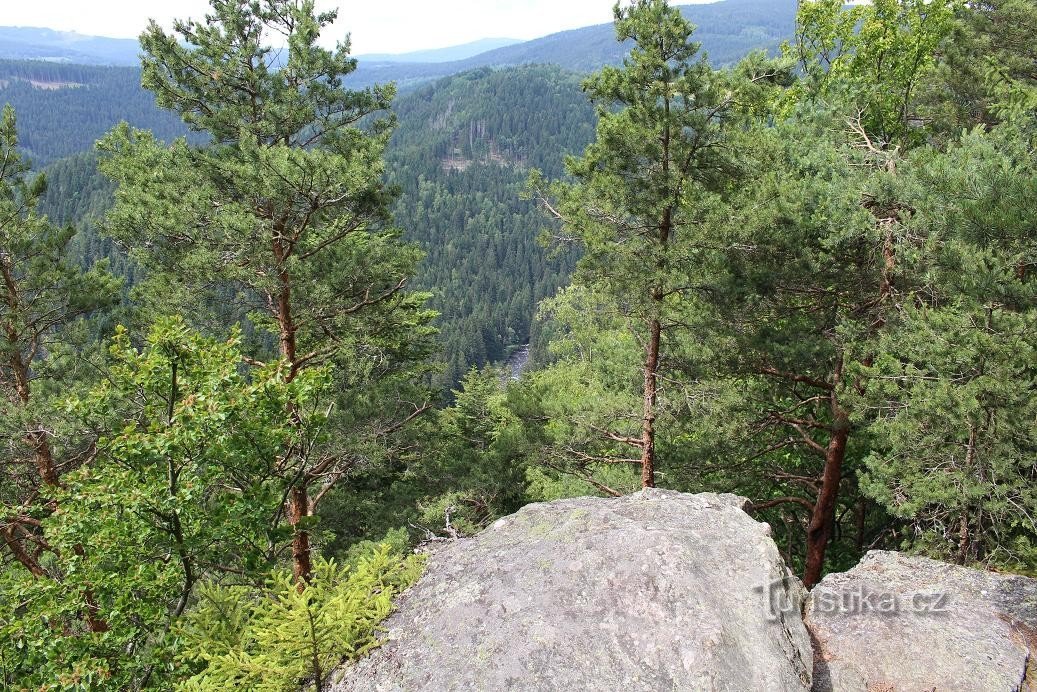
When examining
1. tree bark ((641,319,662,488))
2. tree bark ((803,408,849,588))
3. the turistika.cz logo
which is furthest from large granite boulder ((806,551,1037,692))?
tree bark ((641,319,662,488))

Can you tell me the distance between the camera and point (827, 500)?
1091cm

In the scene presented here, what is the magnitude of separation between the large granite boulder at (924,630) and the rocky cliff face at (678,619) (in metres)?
0.01

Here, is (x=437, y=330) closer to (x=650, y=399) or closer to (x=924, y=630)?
(x=650, y=399)

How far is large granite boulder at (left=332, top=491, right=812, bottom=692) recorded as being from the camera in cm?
488

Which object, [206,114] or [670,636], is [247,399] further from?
[206,114]

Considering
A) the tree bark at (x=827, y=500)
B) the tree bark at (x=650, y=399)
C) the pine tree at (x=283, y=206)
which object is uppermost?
the pine tree at (x=283, y=206)

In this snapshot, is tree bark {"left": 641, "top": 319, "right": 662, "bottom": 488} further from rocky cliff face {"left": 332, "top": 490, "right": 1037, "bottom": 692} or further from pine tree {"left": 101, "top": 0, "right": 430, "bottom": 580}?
pine tree {"left": 101, "top": 0, "right": 430, "bottom": 580}

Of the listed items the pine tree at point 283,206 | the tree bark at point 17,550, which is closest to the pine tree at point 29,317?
the tree bark at point 17,550

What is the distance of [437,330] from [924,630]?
12.5 meters

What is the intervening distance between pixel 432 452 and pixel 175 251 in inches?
270

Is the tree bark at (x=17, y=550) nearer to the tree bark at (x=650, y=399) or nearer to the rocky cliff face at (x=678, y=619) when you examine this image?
the rocky cliff face at (x=678, y=619)

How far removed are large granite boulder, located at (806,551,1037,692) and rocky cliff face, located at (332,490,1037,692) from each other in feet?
0.04

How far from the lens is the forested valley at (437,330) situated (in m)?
5.88

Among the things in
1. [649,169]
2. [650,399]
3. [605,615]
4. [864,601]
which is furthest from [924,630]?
[649,169]
